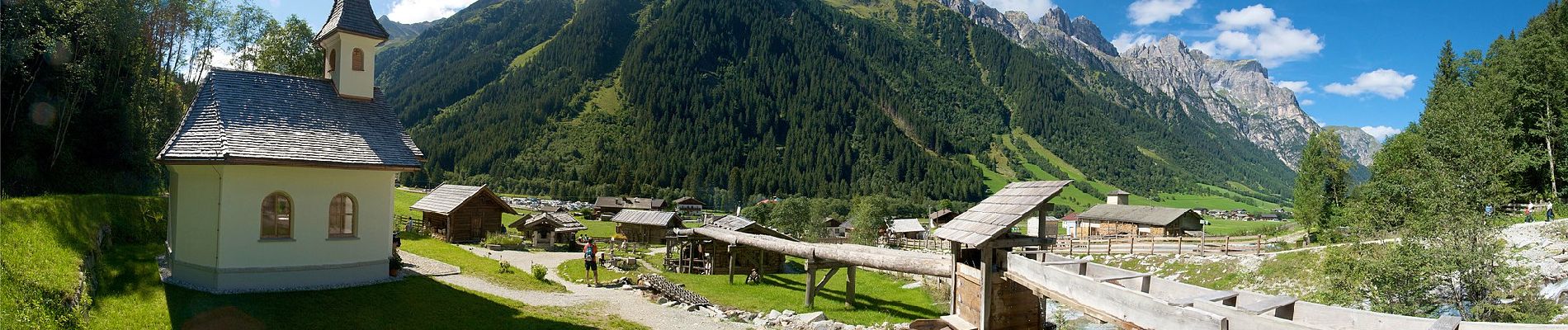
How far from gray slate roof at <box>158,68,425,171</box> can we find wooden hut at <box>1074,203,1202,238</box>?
2539 inches

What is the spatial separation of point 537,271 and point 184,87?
96.8 ft

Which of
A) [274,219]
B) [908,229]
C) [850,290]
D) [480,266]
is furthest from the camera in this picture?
[908,229]

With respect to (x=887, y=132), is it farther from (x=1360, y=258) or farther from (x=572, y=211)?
(x=1360, y=258)

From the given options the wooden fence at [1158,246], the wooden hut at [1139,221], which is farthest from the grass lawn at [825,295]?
the wooden hut at [1139,221]

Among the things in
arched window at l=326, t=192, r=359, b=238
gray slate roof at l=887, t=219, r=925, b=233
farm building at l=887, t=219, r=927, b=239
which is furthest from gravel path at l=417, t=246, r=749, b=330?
gray slate roof at l=887, t=219, r=925, b=233

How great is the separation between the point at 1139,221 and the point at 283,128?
71.3 metres

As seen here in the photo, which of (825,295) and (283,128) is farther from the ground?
(283,128)

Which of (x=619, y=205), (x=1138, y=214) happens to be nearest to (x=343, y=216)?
(x=1138, y=214)

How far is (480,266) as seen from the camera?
25203 mm

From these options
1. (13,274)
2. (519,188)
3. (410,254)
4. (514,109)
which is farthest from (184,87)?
(514,109)

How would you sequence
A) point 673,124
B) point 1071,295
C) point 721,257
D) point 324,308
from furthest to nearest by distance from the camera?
point 673,124 < point 721,257 < point 324,308 < point 1071,295

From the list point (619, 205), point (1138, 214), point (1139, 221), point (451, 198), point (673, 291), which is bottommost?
point (619, 205)

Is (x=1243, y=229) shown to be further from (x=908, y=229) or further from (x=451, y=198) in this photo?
(x=451, y=198)

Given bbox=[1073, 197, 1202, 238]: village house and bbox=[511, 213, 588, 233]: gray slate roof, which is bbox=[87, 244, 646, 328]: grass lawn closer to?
bbox=[511, 213, 588, 233]: gray slate roof
